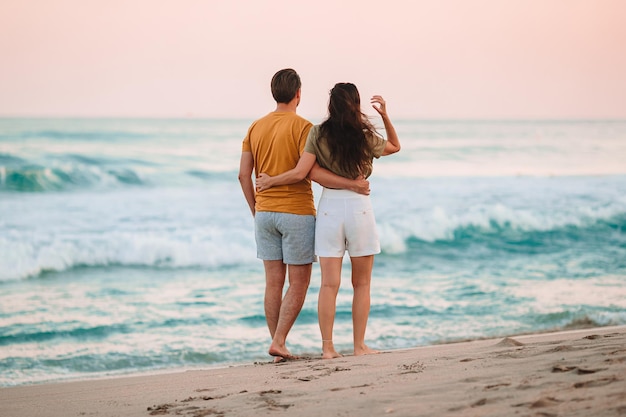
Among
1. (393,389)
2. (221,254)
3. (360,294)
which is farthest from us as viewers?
(221,254)

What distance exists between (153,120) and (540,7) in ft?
48.2

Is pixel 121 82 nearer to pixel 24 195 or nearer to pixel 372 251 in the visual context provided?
pixel 24 195

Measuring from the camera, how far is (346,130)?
4.80 metres

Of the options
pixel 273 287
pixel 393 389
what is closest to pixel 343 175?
pixel 273 287

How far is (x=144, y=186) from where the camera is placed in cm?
2200

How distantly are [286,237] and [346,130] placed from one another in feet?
2.45

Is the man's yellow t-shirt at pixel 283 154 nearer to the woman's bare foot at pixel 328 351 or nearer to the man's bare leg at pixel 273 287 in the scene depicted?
the man's bare leg at pixel 273 287

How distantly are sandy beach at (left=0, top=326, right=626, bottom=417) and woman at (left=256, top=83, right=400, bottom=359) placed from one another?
513 millimetres

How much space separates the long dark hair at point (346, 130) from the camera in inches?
189

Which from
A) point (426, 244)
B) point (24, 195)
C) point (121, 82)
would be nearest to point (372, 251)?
point (426, 244)

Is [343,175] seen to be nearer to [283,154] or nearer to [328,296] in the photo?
[283,154]

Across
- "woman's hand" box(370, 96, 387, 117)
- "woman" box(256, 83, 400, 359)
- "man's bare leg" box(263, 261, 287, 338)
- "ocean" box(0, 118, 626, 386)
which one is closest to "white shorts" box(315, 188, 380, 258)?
"woman" box(256, 83, 400, 359)

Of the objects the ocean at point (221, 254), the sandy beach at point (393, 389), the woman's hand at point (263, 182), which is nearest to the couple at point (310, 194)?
the woman's hand at point (263, 182)

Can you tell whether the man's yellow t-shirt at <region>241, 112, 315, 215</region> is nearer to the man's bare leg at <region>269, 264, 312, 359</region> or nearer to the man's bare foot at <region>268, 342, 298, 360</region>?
the man's bare leg at <region>269, 264, 312, 359</region>
